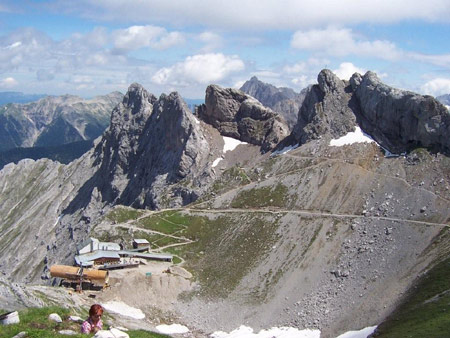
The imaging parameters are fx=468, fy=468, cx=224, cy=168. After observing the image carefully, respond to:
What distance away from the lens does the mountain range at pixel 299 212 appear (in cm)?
8719

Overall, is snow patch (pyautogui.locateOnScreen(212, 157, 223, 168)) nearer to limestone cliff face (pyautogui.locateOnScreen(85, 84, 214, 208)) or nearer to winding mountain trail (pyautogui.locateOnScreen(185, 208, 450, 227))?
limestone cliff face (pyautogui.locateOnScreen(85, 84, 214, 208))

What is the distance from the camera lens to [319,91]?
16338 centimetres

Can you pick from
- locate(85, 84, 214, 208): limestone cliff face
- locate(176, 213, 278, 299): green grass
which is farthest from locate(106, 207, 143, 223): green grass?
locate(85, 84, 214, 208): limestone cliff face

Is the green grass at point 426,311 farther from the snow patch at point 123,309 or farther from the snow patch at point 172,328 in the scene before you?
the snow patch at point 123,309

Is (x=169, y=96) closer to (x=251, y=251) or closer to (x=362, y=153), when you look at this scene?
(x=362, y=153)

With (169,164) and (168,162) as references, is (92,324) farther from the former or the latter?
(168,162)

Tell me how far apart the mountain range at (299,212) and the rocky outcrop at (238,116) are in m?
0.58

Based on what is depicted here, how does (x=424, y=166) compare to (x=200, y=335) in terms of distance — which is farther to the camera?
(x=424, y=166)

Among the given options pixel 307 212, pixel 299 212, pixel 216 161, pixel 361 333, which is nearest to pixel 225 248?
pixel 299 212

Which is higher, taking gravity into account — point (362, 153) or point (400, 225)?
point (362, 153)

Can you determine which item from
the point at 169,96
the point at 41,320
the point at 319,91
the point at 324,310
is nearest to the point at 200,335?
the point at 324,310

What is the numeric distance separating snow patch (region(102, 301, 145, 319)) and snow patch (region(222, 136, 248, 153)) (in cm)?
10082

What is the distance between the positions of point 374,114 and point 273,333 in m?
85.8

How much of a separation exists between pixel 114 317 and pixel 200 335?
16.3 metres
